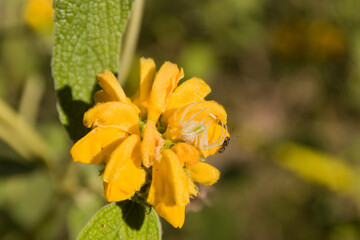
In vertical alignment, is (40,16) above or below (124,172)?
below

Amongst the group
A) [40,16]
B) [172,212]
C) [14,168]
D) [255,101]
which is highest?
[172,212]

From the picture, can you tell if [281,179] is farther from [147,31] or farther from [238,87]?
[147,31]

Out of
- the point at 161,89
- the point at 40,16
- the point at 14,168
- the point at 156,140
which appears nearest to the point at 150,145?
the point at 156,140

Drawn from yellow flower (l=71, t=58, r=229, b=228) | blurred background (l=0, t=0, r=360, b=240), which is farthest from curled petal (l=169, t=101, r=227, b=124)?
blurred background (l=0, t=0, r=360, b=240)

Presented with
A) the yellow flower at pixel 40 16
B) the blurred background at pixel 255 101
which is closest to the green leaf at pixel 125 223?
the blurred background at pixel 255 101

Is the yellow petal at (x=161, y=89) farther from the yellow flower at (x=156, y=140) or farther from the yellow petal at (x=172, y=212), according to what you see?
the yellow petal at (x=172, y=212)

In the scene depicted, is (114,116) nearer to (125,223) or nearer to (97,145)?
(97,145)

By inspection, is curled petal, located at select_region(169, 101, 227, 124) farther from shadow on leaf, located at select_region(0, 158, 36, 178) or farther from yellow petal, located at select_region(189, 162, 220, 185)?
shadow on leaf, located at select_region(0, 158, 36, 178)
